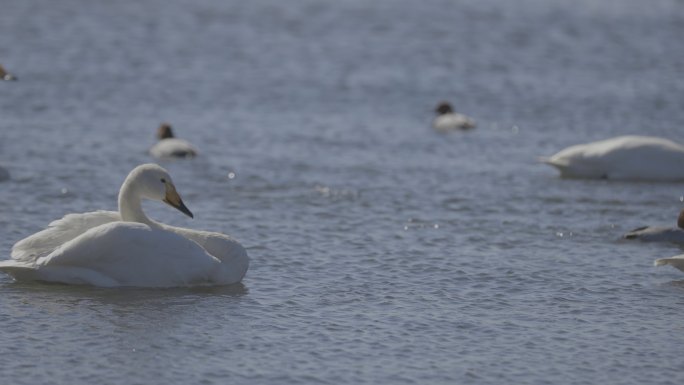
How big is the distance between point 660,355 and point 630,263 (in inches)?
101

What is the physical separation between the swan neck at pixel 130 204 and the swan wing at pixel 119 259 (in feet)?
1.08

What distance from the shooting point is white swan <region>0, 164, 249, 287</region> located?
959 centimetres

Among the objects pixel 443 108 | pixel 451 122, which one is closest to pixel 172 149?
pixel 451 122

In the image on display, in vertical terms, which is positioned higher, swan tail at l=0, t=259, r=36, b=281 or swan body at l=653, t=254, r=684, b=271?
swan tail at l=0, t=259, r=36, b=281

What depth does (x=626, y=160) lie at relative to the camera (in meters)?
14.8

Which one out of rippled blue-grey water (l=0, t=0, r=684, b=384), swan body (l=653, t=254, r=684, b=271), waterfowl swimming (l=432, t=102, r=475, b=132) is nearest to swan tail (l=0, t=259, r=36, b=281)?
rippled blue-grey water (l=0, t=0, r=684, b=384)

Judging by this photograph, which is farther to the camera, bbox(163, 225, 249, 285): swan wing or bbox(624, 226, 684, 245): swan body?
bbox(624, 226, 684, 245): swan body

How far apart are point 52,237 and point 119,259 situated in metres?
0.55

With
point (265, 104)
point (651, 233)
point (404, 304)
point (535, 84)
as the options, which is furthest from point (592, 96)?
point (404, 304)

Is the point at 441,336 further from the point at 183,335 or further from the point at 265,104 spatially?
the point at 265,104

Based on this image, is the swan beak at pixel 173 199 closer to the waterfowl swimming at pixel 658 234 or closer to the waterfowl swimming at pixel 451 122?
the waterfowl swimming at pixel 658 234

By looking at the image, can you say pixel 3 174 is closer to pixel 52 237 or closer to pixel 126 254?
pixel 52 237

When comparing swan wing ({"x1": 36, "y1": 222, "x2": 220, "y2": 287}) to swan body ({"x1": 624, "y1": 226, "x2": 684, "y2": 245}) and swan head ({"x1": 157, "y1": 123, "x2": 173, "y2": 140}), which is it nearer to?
swan body ({"x1": 624, "y1": 226, "x2": 684, "y2": 245})

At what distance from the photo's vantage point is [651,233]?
11.7 meters
